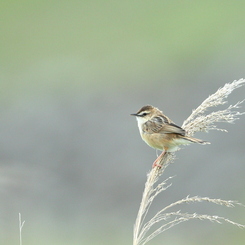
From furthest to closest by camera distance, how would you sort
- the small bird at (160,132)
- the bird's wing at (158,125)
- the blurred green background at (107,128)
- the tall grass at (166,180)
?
the blurred green background at (107,128) < the bird's wing at (158,125) < the small bird at (160,132) < the tall grass at (166,180)

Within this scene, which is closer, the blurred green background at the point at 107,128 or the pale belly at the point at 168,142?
the pale belly at the point at 168,142

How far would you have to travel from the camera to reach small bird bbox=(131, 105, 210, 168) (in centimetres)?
570

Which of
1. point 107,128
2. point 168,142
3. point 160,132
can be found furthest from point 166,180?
point 107,128

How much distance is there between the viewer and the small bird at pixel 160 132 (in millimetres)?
5703

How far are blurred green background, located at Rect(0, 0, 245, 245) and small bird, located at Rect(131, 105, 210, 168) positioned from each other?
7.21ft

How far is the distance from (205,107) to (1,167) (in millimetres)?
3896

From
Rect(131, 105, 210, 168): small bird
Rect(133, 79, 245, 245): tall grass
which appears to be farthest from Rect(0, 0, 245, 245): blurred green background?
Rect(133, 79, 245, 245): tall grass

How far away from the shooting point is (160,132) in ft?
19.5

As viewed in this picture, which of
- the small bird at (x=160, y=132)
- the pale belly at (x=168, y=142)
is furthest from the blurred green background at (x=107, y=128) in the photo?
the pale belly at (x=168, y=142)

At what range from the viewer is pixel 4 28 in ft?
70.0

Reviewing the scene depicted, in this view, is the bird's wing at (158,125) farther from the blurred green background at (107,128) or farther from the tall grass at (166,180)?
the blurred green background at (107,128)

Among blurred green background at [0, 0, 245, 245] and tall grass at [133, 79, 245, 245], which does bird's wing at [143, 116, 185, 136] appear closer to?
tall grass at [133, 79, 245, 245]

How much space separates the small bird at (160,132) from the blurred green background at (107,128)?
2197 millimetres

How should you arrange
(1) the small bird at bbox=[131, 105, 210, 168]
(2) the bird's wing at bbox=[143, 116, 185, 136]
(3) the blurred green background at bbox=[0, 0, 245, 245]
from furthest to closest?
(3) the blurred green background at bbox=[0, 0, 245, 245] → (2) the bird's wing at bbox=[143, 116, 185, 136] → (1) the small bird at bbox=[131, 105, 210, 168]
